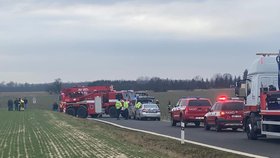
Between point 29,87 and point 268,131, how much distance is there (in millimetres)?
172119

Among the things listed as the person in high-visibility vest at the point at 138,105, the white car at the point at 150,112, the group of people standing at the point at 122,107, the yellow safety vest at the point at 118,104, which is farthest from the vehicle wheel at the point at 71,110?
the white car at the point at 150,112

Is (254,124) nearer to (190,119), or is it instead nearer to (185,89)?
(190,119)

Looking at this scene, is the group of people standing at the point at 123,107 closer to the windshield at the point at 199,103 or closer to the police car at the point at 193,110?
the police car at the point at 193,110

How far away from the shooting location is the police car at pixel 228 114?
33719 millimetres

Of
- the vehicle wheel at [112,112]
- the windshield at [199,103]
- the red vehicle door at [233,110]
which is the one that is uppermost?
the windshield at [199,103]

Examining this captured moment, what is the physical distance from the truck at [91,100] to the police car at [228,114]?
27.5m

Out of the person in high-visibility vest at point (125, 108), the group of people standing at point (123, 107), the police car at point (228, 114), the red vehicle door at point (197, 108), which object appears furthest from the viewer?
the person in high-visibility vest at point (125, 108)

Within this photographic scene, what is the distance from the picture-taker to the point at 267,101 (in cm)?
2605

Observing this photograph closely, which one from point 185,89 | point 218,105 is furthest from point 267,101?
point 185,89

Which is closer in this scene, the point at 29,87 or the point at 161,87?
the point at 161,87

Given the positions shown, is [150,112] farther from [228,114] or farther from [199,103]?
[228,114]

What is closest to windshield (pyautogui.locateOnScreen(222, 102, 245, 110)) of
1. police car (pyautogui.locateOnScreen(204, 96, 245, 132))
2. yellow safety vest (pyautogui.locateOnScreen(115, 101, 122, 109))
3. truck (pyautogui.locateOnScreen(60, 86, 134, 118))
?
police car (pyautogui.locateOnScreen(204, 96, 245, 132))

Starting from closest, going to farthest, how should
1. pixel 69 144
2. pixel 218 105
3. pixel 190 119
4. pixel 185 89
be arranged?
pixel 69 144 → pixel 218 105 → pixel 190 119 → pixel 185 89

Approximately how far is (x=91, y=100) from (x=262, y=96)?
119 feet
